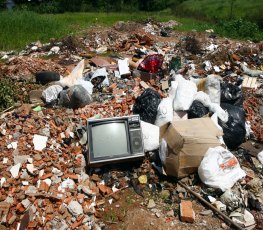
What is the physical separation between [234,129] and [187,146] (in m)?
0.94

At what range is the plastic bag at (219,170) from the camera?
3096 millimetres

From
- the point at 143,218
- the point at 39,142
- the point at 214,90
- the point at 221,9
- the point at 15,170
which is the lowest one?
the point at 221,9

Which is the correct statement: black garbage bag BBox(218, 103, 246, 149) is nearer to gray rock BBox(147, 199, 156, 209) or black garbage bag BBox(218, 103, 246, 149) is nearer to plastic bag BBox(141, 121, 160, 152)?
plastic bag BBox(141, 121, 160, 152)

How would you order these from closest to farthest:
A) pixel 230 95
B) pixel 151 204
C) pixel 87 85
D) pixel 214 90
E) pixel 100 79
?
pixel 151 204 → pixel 214 90 → pixel 230 95 → pixel 87 85 → pixel 100 79

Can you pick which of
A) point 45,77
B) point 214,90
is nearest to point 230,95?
point 214,90

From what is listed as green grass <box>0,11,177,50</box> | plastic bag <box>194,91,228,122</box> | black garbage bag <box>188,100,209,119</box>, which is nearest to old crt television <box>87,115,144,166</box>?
black garbage bag <box>188,100,209,119</box>

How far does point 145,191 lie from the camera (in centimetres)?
327

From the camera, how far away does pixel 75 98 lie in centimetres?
411

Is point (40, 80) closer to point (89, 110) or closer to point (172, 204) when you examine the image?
point (89, 110)

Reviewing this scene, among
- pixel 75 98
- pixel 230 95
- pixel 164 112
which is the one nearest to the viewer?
pixel 164 112

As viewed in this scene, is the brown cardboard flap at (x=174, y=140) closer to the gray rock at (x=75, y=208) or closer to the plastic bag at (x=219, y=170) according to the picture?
the plastic bag at (x=219, y=170)

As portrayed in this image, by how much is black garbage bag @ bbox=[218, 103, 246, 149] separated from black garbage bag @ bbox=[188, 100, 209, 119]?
0.23m

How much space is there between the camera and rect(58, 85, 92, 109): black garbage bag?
4109 mm

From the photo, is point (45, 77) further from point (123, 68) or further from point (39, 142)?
point (39, 142)
